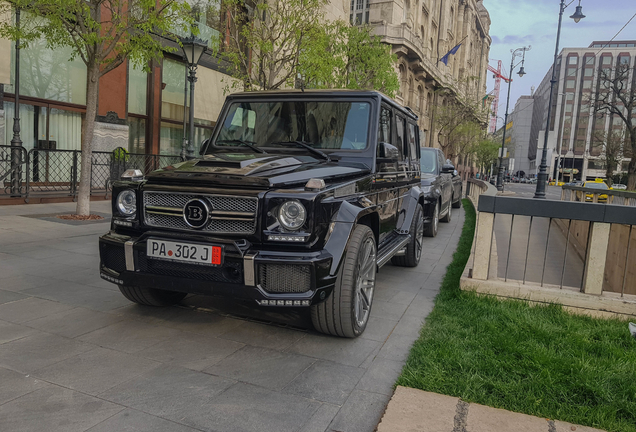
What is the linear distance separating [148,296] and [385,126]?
279 cm

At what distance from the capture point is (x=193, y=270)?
335cm

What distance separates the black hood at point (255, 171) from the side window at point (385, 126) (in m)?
0.70

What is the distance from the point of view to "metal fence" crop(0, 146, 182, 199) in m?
10.8

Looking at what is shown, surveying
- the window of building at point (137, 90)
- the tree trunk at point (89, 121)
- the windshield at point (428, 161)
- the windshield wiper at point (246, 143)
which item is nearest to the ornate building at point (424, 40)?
the window of building at point (137, 90)

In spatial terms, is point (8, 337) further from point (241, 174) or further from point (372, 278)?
point (372, 278)

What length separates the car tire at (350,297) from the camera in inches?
140

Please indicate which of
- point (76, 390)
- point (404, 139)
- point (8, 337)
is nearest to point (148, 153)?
point (404, 139)

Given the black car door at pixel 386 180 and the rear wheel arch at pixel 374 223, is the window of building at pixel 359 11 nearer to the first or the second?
the black car door at pixel 386 180

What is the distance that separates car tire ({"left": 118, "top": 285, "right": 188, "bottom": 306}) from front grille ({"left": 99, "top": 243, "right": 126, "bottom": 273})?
473 mm

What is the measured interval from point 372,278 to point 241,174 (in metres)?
1.54

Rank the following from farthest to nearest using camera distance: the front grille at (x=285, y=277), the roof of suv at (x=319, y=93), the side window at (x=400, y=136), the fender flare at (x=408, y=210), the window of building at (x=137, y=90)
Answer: the window of building at (x=137, y=90) < the fender flare at (x=408, y=210) < the side window at (x=400, y=136) < the roof of suv at (x=319, y=93) < the front grille at (x=285, y=277)

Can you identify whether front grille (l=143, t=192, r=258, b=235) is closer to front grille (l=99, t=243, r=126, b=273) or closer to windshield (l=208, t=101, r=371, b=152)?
front grille (l=99, t=243, r=126, b=273)

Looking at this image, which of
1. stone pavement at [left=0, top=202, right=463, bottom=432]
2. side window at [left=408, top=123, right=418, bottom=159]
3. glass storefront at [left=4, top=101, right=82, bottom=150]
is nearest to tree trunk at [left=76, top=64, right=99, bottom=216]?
glass storefront at [left=4, top=101, right=82, bottom=150]

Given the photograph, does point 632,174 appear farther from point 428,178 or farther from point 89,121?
point 89,121
